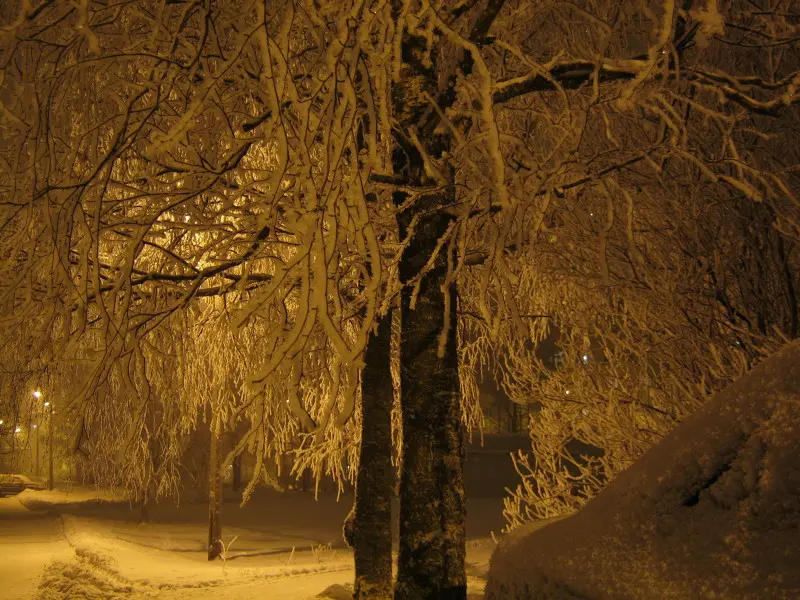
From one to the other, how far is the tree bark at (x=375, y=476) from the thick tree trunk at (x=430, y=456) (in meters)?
2.65

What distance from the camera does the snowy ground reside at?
35.2ft

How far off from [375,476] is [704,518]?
19.1 feet

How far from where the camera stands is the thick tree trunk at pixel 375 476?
297 inches

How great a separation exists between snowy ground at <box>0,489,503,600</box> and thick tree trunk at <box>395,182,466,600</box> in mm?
3779

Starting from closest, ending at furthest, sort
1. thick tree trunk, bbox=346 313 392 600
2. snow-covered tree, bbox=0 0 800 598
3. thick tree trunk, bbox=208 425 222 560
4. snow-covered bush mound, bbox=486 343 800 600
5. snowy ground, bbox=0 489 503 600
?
snow-covered bush mound, bbox=486 343 800 600
snow-covered tree, bbox=0 0 800 598
thick tree trunk, bbox=346 313 392 600
snowy ground, bbox=0 489 503 600
thick tree trunk, bbox=208 425 222 560

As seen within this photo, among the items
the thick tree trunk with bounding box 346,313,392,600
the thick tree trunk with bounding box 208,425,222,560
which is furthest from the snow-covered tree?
the thick tree trunk with bounding box 208,425,222,560

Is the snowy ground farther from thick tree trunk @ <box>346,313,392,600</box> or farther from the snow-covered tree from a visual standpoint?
the snow-covered tree

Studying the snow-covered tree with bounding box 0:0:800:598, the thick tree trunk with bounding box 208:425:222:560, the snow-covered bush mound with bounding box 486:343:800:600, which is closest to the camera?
the snow-covered bush mound with bounding box 486:343:800:600

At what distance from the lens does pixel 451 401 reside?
4871mm

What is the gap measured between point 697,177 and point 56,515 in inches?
1024

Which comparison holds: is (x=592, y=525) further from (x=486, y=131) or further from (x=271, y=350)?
(x=486, y=131)

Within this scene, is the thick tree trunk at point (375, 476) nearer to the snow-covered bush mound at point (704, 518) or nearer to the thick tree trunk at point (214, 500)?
the snow-covered bush mound at point (704, 518)

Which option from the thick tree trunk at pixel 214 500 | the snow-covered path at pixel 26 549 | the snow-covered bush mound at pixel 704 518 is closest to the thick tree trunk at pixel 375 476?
the snow-covered bush mound at pixel 704 518

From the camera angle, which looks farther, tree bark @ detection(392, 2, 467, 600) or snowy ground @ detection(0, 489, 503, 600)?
snowy ground @ detection(0, 489, 503, 600)
